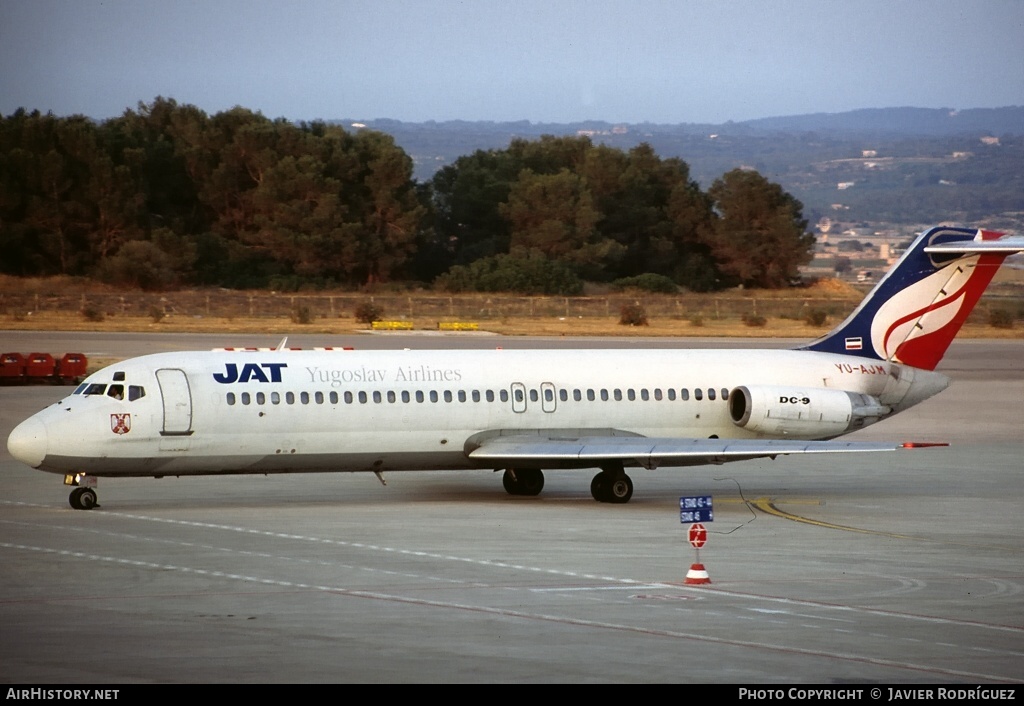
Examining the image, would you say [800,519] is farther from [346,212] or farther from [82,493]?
[346,212]

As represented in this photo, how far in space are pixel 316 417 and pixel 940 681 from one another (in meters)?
16.4

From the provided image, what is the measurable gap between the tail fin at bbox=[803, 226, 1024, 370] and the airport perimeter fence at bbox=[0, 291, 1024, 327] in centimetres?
5719

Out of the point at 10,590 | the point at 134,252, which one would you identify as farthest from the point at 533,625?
the point at 134,252

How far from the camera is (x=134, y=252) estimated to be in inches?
4355

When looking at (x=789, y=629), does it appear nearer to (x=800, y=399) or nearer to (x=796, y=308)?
(x=800, y=399)

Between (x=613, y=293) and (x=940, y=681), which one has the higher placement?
(x=940, y=681)

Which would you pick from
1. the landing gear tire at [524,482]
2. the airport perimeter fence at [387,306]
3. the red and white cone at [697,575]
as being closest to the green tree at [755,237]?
the airport perimeter fence at [387,306]

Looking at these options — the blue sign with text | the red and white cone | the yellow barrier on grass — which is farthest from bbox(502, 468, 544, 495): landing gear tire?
the yellow barrier on grass

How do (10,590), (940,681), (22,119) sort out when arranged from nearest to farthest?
1. (940,681)
2. (10,590)
3. (22,119)

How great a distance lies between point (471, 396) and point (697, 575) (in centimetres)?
1027

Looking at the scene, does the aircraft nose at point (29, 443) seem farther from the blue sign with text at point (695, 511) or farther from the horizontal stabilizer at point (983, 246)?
the horizontal stabilizer at point (983, 246)

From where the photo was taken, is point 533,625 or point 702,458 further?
point 702,458

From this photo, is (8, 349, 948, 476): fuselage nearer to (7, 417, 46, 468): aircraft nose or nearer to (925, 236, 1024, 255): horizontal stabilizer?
(7, 417, 46, 468): aircraft nose

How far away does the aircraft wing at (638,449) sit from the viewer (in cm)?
2902
